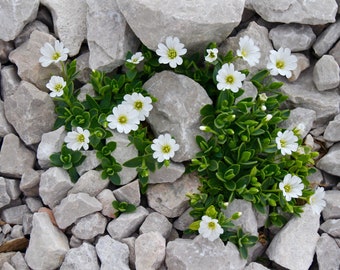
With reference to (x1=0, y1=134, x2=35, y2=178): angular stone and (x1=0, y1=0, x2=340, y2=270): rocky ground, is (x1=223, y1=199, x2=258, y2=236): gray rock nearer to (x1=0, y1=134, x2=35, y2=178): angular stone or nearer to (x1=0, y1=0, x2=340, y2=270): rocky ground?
(x1=0, y1=0, x2=340, y2=270): rocky ground

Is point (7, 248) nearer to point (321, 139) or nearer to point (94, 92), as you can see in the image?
point (94, 92)

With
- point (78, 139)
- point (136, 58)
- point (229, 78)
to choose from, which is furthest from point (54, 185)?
point (229, 78)

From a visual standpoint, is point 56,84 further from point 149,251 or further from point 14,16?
point 149,251

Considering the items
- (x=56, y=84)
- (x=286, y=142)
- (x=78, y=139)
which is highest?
(x=56, y=84)

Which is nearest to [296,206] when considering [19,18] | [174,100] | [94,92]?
[174,100]

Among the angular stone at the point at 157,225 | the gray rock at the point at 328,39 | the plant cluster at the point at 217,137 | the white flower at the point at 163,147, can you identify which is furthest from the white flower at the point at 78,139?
the gray rock at the point at 328,39

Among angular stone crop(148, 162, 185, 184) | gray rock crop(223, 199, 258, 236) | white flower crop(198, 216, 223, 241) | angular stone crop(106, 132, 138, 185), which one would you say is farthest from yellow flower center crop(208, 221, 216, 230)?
angular stone crop(106, 132, 138, 185)
